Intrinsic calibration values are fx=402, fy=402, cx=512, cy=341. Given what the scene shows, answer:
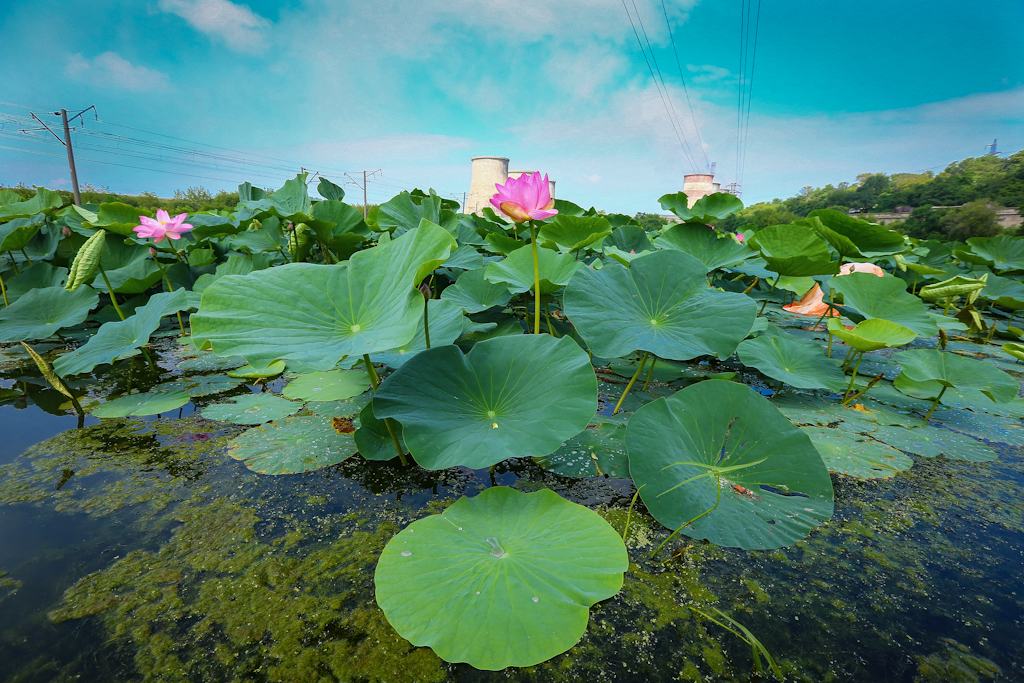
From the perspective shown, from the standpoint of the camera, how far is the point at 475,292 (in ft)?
4.87

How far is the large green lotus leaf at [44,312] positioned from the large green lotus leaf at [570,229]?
196 cm

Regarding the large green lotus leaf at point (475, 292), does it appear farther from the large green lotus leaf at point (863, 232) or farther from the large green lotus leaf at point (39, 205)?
the large green lotus leaf at point (39, 205)

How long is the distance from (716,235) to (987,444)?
100 centimetres

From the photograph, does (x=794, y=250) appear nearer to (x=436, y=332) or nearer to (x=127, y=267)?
(x=436, y=332)

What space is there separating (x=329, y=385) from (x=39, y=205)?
97.8 inches

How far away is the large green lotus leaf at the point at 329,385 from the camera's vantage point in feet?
4.10

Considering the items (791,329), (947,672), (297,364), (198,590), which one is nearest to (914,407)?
(791,329)

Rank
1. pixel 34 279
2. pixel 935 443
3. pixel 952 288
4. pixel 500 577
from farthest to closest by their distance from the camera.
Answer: pixel 34 279 → pixel 952 288 → pixel 935 443 → pixel 500 577

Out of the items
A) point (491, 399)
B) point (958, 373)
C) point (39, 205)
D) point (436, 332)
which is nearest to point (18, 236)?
point (39, 205)

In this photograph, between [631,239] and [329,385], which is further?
[631,239]

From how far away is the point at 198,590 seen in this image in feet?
1.96

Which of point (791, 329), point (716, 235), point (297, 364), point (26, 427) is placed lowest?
point (26, 427)

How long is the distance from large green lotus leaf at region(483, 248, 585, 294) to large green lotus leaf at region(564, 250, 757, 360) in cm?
21

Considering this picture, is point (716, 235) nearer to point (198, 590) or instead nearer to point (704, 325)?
point (704, 325)
